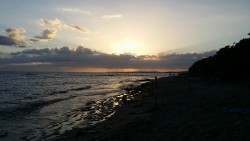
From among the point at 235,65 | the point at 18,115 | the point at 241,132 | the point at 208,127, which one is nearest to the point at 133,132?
the point at 208,127

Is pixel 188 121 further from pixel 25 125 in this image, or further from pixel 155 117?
pixel 25 125

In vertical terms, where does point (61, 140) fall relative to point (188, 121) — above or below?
below

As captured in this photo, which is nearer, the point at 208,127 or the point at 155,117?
the point at 208,127

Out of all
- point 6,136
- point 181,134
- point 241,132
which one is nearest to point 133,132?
point 181,134

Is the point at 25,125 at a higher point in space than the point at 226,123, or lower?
lower

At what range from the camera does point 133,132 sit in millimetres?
13594

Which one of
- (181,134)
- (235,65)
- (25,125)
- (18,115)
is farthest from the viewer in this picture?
(235,65)

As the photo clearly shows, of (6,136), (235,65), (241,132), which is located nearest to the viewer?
(241,132)

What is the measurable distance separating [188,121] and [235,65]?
27.0 metres

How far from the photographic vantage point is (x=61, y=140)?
1478 centimetres

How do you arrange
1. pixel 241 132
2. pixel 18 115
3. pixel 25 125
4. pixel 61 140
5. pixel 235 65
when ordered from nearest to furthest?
pixel 241 132
pixel 61 140
pixel 25 125
pixel 18 115
pixel 235 65

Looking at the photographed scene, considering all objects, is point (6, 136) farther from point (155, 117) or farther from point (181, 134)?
point (181, 134)

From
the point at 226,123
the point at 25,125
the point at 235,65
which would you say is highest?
the point at 235,65

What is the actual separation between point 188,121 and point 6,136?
1014cm
